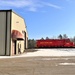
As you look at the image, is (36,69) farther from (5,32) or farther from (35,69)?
(5,32)

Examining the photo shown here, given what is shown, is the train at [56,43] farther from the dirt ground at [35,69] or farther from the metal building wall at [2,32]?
the dirt ground at [35,69]

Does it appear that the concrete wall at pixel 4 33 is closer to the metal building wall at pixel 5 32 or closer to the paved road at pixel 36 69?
the metal building wall at pixel 5 32

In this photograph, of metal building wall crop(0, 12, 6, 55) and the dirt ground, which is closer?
the dirt ground

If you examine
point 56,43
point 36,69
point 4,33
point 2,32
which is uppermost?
point 2,32

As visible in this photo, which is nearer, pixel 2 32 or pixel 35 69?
pixel 35 69

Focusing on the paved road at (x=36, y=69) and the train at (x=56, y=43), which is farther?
the train at (x=56, y=43)

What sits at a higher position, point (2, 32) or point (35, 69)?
point (2, 32)

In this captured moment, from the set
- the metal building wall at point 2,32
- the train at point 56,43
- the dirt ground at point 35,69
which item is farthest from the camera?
the train at point 56,43

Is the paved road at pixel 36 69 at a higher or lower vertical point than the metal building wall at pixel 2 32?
lower

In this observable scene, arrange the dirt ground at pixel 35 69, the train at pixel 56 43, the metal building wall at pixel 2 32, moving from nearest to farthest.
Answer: the dirt ground at pixel 35 69 → the metal building wall at pixel 2 32 → the train at pixel 56 43

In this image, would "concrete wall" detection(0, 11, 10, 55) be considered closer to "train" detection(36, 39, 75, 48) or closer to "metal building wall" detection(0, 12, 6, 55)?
"metal building wall" detection(0, 12, 6, 55)

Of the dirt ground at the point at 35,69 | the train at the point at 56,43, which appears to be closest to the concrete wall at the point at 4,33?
the dirt ground at the point at 35,69

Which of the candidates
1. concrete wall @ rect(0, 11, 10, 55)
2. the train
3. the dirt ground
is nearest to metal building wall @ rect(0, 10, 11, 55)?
concrete wall @ rect(0, 11, 10, 55)

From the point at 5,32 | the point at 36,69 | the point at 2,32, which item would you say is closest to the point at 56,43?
the point at 5,32
